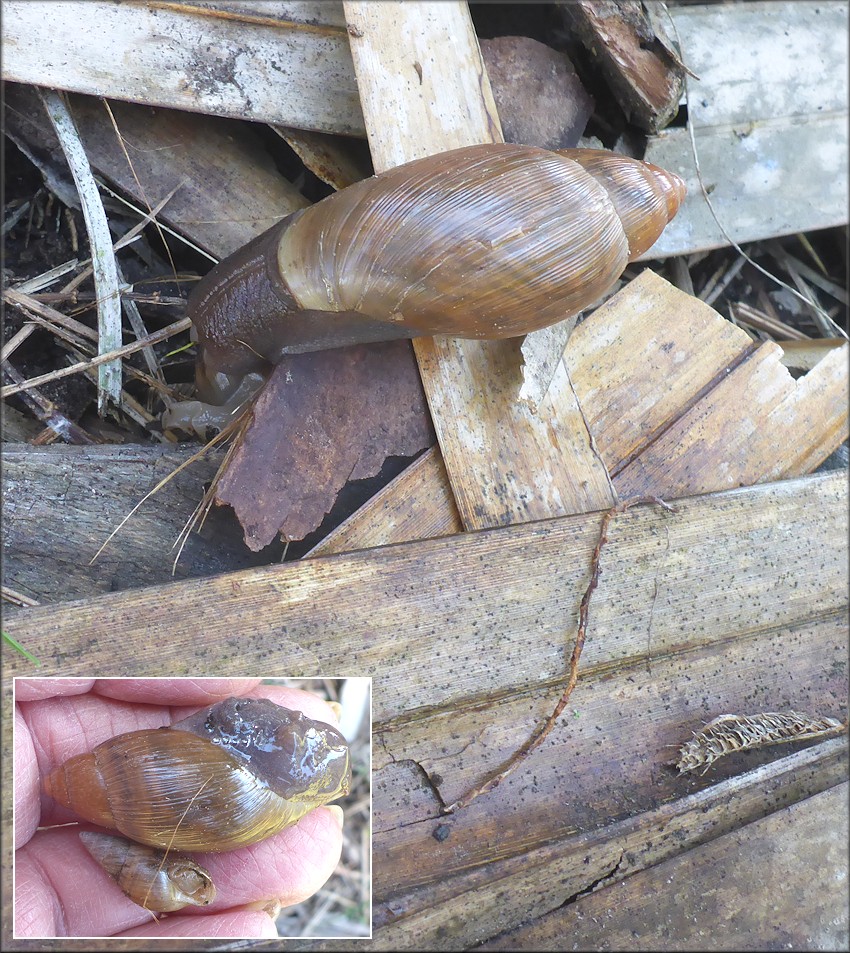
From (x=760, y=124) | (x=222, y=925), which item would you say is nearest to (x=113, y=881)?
(x=222, y=925)

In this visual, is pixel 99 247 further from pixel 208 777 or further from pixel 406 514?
pixel 208 777

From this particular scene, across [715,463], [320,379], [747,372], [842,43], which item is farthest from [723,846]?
[842,43]

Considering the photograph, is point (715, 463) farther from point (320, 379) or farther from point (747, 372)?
point (320, 379)

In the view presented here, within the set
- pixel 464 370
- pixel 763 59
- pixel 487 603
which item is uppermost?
pixel 763 59

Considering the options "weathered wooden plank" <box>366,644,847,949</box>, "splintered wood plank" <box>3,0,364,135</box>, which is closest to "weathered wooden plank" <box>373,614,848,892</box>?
"weathered wooden plank" <box>366,644,847,949</box>

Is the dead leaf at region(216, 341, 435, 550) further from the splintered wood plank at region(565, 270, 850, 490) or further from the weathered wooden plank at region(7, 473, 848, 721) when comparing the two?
the splintered wood plank at region(565, 270, 850, 490)

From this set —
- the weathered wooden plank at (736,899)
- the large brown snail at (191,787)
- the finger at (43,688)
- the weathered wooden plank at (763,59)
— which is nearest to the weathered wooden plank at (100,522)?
the finger at (43,688)
